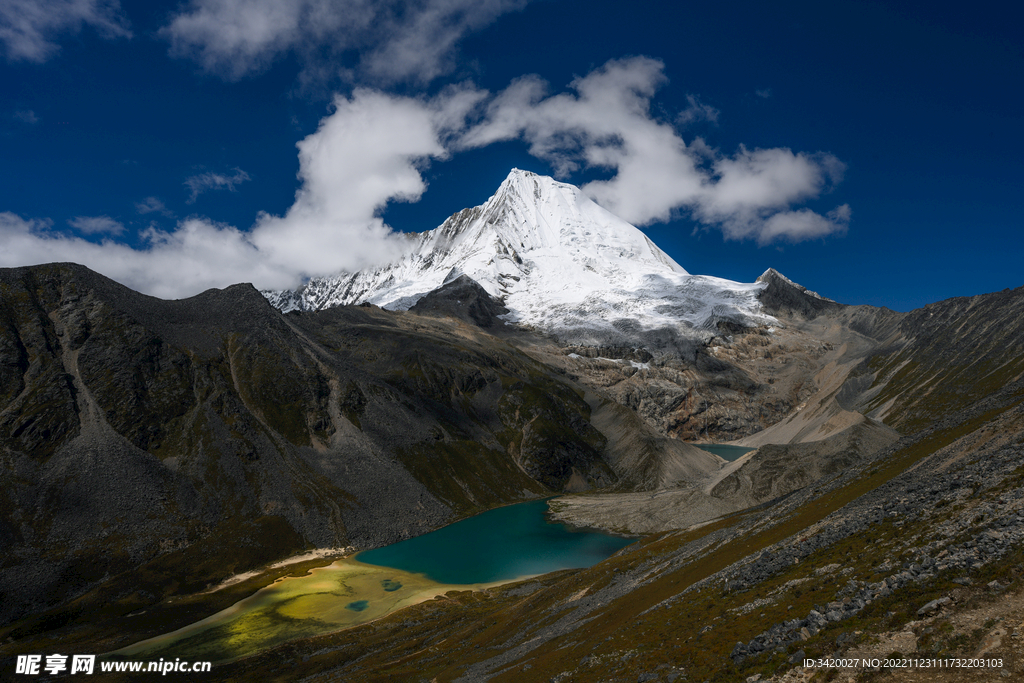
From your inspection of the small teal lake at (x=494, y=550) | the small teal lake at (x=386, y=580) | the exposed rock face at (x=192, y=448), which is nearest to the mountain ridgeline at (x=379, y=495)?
the exposed rock face at (x=192, y=448)

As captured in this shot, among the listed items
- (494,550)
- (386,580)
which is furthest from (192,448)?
(494,550)

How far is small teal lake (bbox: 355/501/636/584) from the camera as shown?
105875 mm

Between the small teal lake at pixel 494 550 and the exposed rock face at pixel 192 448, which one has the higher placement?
the exposed rock face at pixel 192 448

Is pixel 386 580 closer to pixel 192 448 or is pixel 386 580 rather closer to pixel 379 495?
pixel 379 495

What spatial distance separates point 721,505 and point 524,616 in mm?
79175

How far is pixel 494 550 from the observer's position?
12088 cm

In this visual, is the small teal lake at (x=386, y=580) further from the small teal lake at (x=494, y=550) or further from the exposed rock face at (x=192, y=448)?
the exposed rock face at (x=192, y=448)

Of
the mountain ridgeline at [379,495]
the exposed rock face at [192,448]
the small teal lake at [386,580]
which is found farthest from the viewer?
the exposed rock face at [192,448]

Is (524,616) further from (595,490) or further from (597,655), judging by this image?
(595,490)

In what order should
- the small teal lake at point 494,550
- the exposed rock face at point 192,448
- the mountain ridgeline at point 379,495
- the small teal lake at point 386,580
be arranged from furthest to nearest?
the small teal lake at point 494,550
the exposed rock face at point 192,448
the small teal lake at point 386,580
the mountain ridgeline at point 379,495

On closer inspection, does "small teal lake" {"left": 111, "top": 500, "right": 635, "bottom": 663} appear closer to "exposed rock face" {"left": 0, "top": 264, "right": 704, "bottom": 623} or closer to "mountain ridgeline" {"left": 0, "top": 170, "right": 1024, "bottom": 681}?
"mountain ridgeline" {"left": 0, "top": 170, "right": 1024, "bottom": 681}

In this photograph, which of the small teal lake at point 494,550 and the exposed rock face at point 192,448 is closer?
the exposed rock face at point 192,448

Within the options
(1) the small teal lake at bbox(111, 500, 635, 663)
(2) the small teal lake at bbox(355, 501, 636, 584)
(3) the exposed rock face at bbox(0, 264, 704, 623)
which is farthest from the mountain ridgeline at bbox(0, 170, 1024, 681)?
(2) the small teal lake at bbox(355, 501, 636, 584)

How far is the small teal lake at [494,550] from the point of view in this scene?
10588 cm
